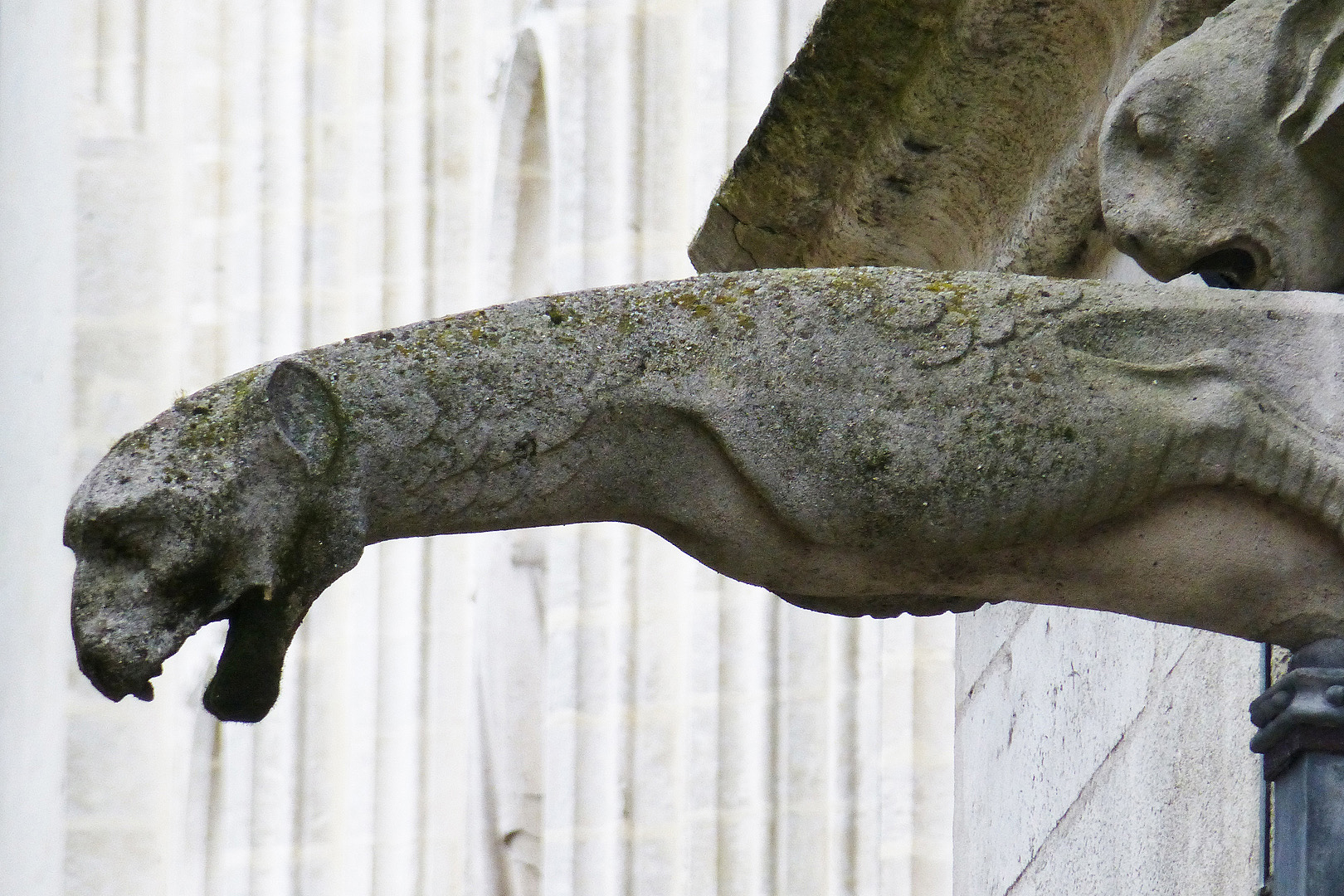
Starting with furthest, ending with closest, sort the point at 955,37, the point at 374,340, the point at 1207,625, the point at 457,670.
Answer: the point at 457,670 < the point at 955,37 < the point at 1207,625 < the point at 374,340

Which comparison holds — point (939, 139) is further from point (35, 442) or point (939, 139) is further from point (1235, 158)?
point (35, 442)

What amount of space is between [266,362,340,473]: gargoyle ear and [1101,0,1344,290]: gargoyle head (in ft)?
2.19

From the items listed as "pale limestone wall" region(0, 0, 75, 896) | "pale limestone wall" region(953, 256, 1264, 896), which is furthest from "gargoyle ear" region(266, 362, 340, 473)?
"pale limestone wall" region(0, 0, 75, 896)

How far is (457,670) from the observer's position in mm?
8195

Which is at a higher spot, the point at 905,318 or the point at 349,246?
the point at 349,246

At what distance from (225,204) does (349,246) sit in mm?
705

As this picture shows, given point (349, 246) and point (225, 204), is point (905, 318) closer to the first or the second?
point (349, 246)

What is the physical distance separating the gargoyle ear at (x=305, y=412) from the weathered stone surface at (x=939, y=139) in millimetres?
879

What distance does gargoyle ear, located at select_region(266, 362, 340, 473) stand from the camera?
4.93ft

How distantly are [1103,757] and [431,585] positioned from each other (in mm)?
5817

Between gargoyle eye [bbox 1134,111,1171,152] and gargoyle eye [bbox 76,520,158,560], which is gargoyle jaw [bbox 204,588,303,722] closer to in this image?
gargoyle eye [bbox 76,520,158,560]

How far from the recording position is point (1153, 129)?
1898 millimetres

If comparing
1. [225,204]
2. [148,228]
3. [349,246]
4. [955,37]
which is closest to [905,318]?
[955,37]

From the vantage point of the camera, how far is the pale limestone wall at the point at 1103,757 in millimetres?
2160
